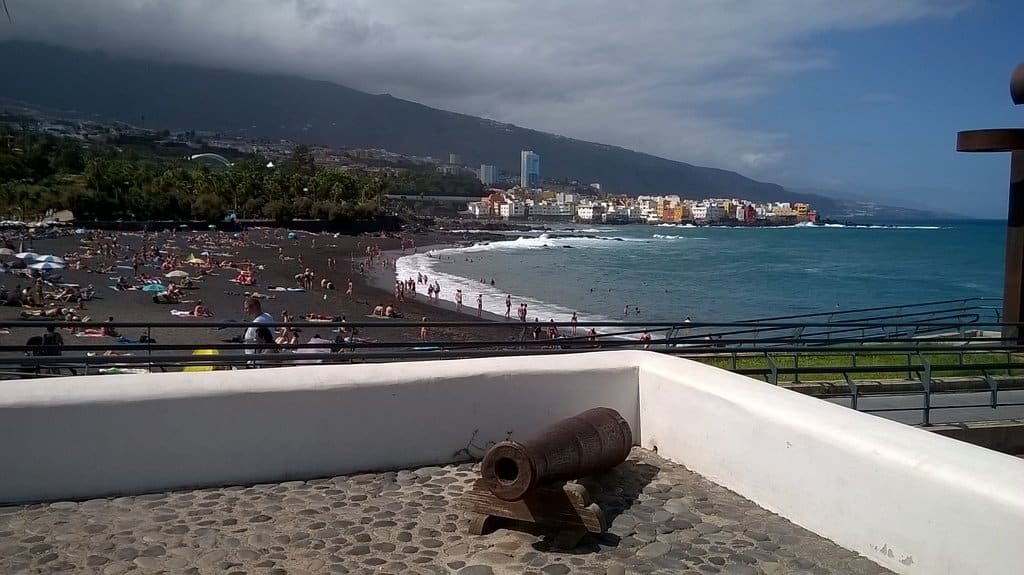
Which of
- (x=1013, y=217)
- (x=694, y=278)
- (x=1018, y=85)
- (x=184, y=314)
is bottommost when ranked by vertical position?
(x=694, y=278)

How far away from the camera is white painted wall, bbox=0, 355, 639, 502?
15.9 feet

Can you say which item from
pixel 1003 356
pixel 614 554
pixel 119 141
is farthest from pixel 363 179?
pixel 614 554

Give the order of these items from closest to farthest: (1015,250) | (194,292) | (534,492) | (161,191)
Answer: (534,492)
(1015,250)
(194,292)
(161,191)

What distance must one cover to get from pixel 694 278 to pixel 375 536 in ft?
227

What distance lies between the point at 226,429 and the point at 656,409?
10.2ft

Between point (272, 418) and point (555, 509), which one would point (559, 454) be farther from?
point (272, 418)

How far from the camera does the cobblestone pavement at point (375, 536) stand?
13.4 ft

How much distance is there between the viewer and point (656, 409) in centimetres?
609

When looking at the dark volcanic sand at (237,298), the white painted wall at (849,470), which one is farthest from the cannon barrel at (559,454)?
the dark volcanic sand at (237,298)

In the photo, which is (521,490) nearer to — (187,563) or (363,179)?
(187,563)

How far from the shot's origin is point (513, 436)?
19.1 feet

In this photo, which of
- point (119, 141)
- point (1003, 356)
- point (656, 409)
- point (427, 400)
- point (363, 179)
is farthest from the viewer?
point (119, 141)

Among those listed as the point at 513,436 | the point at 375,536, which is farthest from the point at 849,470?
the point at 375,536

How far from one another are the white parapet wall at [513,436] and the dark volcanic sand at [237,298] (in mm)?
6651
